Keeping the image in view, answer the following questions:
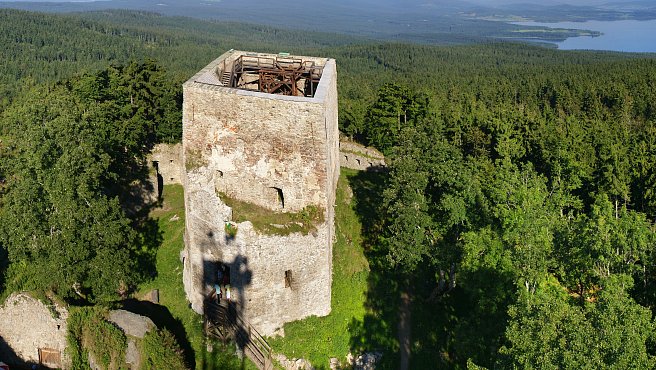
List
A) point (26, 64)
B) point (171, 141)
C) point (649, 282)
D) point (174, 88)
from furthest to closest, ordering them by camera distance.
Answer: point (26, 64)
point (174, 88)
point (171, 141)
point (649, 282)

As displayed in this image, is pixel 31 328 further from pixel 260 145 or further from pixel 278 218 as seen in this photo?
pixel 260 145

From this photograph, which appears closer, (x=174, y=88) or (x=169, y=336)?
(x=169, y=336)

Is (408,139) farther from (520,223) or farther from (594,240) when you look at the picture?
(594,240)

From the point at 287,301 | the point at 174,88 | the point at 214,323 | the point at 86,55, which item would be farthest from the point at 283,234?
the point at 86,55

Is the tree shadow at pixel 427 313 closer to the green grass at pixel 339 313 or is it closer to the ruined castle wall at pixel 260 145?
the green grass at pixel 339 313

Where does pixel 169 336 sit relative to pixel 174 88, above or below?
below

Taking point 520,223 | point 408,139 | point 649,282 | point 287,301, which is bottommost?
point 287,301
